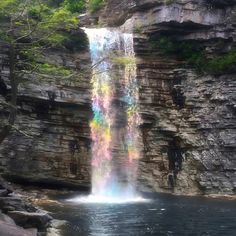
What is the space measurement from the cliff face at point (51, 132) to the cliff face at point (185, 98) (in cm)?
397

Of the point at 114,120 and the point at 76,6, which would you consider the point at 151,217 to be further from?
the point at 76,6

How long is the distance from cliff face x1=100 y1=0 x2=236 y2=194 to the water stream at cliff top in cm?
67

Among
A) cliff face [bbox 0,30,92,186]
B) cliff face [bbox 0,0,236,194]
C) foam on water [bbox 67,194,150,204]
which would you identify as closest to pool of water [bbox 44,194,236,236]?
foam on water [bbox 67,194,150,204]

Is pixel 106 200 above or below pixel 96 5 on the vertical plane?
below

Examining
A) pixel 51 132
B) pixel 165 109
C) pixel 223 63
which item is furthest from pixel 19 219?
pixel 223 63

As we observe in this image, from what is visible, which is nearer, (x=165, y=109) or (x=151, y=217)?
(x=151, y=217)

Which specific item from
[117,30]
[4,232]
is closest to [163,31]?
[117,30]

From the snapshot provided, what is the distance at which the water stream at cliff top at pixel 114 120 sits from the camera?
27344 millimetres

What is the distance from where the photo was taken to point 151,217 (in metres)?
18.8

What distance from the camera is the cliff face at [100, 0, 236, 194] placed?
27.4 metres

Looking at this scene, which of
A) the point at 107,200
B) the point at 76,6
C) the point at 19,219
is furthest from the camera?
the point at 76,6

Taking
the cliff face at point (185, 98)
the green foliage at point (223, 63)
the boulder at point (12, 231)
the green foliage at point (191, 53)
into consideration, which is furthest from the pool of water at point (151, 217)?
the green foliage at point (191, 53)

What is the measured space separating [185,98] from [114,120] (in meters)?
4.75

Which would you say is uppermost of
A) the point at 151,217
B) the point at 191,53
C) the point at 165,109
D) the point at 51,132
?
the point at 191,53
